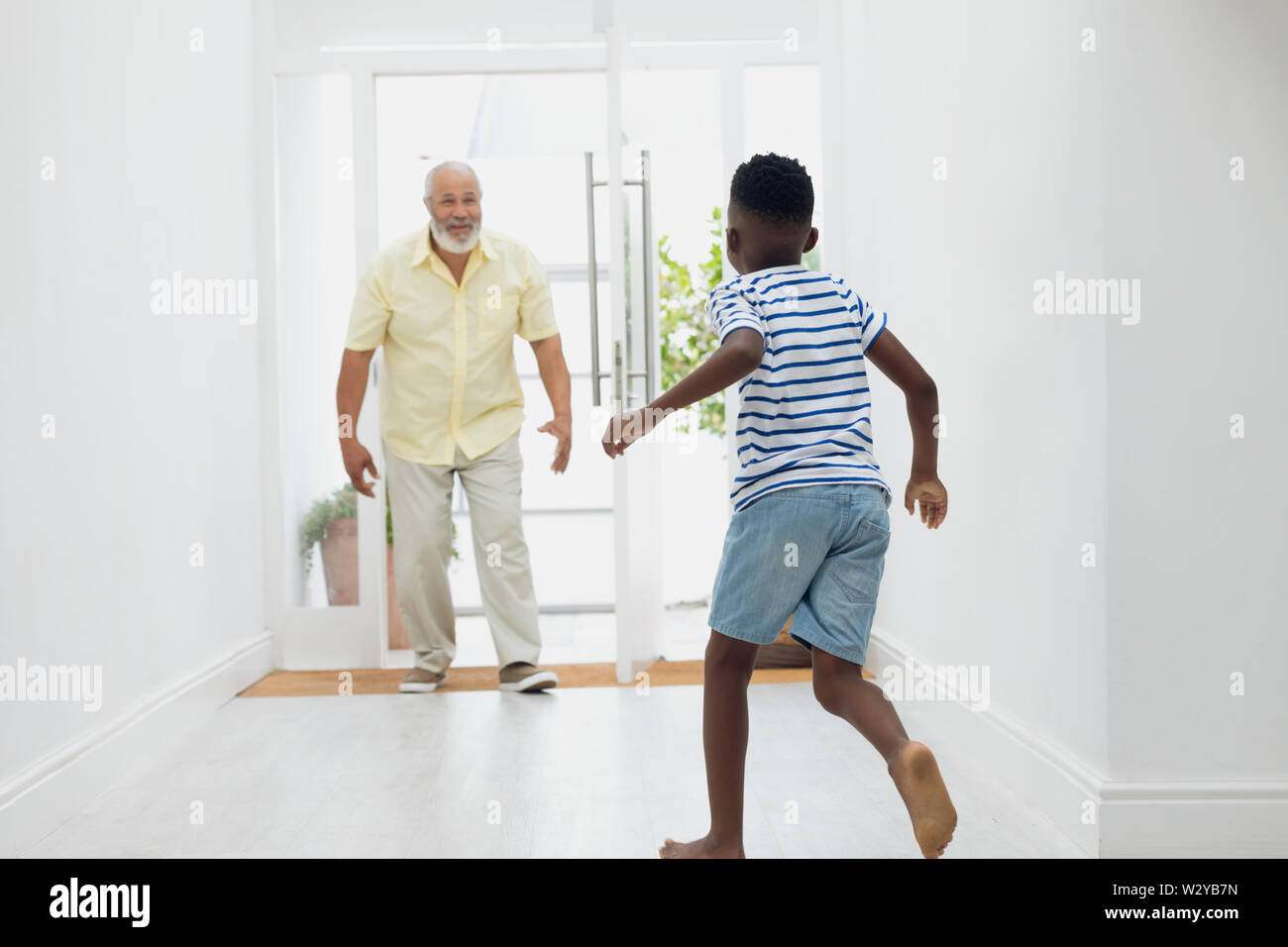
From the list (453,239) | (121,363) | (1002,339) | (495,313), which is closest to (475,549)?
(495,313)

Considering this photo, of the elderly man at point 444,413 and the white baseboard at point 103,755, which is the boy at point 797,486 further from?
the elderly man at point 444,413

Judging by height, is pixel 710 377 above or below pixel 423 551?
above

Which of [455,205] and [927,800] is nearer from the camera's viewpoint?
[927,800]

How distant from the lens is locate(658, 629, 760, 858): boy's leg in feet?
5.70

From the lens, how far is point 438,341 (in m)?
3.47

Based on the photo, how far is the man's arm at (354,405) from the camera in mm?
3490

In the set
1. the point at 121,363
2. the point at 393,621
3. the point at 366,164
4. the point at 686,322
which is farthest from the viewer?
the point at 686,322

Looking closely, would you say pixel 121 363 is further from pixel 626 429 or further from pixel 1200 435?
pixel 1200 435

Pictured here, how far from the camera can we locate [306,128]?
12.7 ft

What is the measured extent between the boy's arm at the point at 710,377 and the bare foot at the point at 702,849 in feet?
1.99

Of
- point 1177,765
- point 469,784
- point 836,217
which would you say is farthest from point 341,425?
point 1177,765

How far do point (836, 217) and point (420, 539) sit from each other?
5.35ft

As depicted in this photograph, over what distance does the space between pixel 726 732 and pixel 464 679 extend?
2.02m
